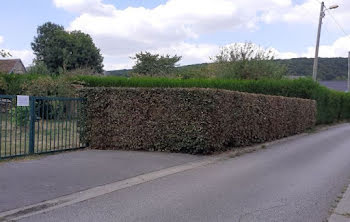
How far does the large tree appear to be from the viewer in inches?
1818

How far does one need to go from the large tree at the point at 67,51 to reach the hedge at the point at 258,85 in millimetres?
23660

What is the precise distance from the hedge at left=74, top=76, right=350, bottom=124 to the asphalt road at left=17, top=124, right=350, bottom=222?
12.1 meters

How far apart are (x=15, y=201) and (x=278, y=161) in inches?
297

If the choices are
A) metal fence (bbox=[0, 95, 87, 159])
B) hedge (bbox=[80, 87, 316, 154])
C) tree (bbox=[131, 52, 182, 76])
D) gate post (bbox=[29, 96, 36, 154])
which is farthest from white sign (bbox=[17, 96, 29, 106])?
tree (bbox=[131, 52, 182, 76])

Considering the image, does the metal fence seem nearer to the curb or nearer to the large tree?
the curb

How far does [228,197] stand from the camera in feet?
22.3

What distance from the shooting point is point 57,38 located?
46.7 meters

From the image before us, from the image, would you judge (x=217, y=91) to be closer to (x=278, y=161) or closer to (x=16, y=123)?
(x=278, y=161)

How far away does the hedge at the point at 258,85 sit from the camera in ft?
72.5

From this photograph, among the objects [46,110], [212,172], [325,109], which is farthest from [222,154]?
[325,109]

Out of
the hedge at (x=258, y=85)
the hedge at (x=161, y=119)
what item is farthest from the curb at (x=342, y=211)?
the hedge at (x=258, y=85)

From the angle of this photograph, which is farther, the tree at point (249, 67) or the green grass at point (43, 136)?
the tree at point (249, 67)

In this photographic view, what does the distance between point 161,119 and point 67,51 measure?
37066mm

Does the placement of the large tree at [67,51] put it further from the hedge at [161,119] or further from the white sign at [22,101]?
the white sign at [22,101]
